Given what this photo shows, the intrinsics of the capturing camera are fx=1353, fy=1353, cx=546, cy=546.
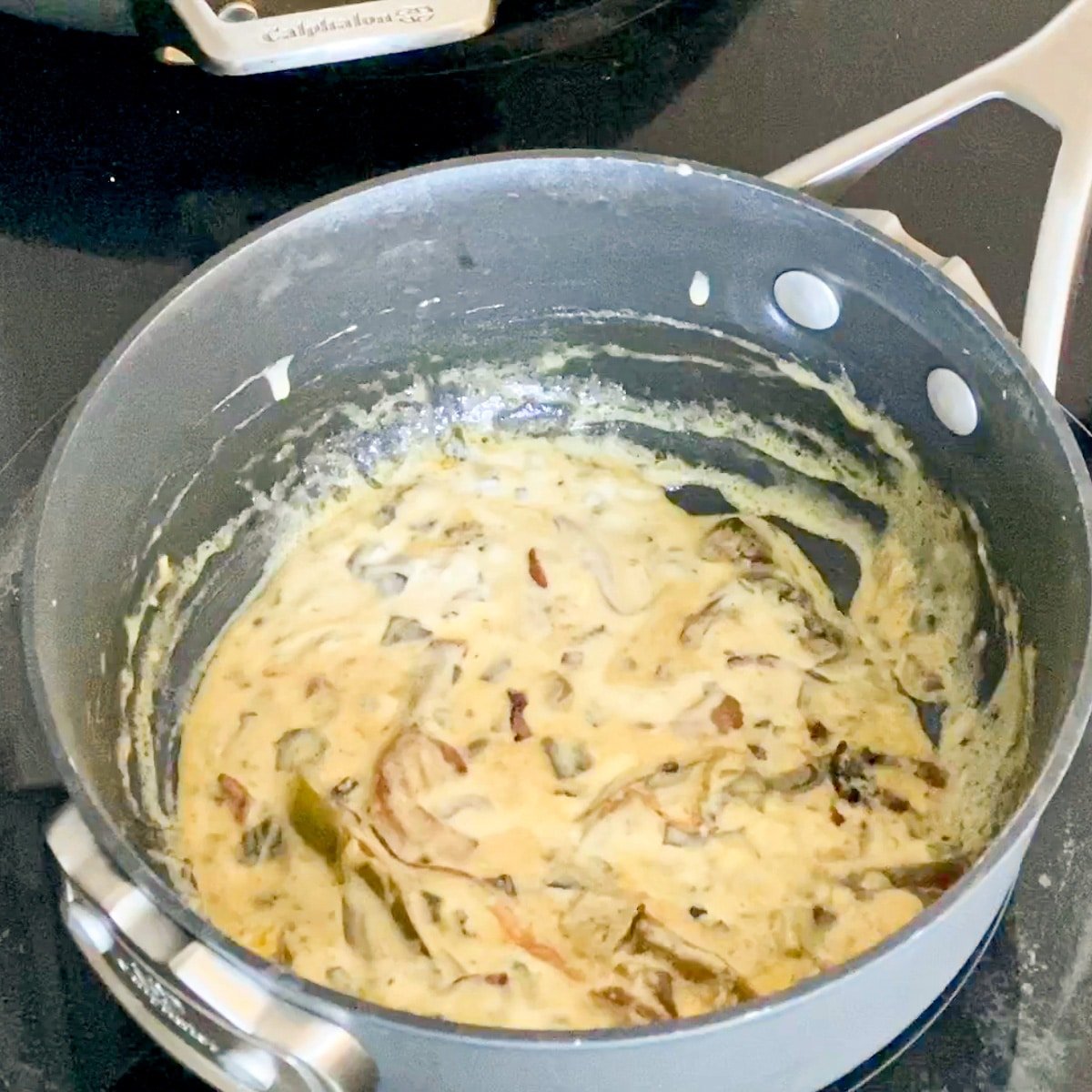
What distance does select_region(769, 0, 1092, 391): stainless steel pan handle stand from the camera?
2.93ft

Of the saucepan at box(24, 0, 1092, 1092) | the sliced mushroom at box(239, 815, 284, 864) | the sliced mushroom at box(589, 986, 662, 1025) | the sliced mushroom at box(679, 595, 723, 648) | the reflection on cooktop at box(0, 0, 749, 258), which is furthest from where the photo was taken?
the reflection on cooktop at box(0, 0, 749, 258)

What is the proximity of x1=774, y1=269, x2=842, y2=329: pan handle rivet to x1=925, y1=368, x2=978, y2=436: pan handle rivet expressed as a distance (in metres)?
0.09

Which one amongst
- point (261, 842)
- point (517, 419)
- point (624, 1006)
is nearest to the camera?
point (624, 1006)

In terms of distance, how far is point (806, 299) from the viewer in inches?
38.9

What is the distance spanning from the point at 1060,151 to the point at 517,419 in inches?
19.3

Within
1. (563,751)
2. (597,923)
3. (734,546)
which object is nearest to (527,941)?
(597,923)

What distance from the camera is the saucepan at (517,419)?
0.62 m

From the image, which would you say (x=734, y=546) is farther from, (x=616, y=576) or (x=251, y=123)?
(x=251, y=123)

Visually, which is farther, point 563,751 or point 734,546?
point 734,546

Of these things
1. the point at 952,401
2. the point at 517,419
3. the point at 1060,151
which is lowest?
the point at 517,419

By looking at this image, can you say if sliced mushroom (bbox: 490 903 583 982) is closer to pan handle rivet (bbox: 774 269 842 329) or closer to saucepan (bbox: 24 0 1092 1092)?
saucepan (bbox: 24 0 1092 1092)

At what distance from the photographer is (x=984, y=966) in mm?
874

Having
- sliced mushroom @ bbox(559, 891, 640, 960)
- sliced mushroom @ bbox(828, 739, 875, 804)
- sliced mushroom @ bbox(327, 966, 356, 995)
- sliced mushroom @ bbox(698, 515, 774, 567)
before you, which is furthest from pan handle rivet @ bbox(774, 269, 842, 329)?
sliced mushroom @ bbox(327, 966, 356, 995)

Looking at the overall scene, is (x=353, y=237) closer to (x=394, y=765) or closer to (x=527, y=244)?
(x=527, y=244)
